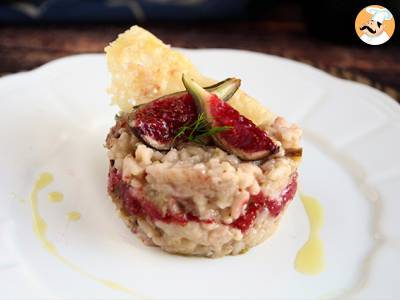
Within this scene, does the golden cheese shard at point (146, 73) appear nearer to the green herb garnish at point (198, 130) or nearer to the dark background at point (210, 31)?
the green herb garnish at point (198, 130)

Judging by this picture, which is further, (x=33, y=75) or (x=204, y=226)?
(x=33, y=75)

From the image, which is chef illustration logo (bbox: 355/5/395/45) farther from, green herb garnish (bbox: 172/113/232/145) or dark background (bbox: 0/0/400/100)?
green herb garnish (bbox: 172/113/232/145)

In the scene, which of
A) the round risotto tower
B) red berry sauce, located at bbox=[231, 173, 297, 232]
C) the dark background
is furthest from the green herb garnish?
the dark background

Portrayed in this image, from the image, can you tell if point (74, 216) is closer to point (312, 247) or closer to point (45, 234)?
point (45, 234)

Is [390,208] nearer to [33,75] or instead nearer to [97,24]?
[33,75]

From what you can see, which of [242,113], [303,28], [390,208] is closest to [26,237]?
[242,113]

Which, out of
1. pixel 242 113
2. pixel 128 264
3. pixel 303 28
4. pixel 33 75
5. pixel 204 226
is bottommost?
pixel 128 264

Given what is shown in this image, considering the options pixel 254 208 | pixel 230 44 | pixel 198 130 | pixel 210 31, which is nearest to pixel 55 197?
pixel 198 130
